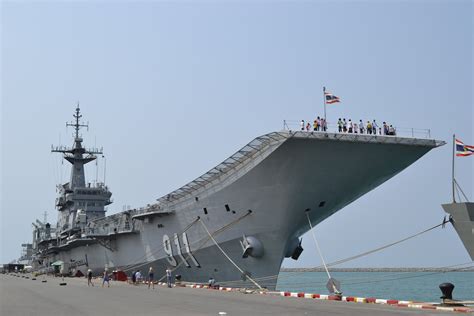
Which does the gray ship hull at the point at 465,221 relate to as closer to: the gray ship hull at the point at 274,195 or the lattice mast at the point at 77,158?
the gray ship hull at the point at 274,195

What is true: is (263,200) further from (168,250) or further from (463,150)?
(463,150)

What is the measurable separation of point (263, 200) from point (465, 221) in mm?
8487

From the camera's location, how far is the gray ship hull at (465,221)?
14641mm

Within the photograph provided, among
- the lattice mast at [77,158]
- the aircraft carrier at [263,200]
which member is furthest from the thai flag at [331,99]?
the lattice mast at [77,158]

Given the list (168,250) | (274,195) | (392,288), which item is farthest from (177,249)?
(392,288)

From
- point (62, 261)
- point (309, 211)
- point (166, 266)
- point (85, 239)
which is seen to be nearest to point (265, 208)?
point (309, 211)

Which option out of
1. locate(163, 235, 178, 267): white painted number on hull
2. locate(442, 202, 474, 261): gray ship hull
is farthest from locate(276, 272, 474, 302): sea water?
locate(163, 235, 178, 267): white painted number on hull

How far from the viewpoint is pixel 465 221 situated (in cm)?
1476

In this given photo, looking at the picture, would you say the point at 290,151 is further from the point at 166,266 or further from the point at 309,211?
the point at 166,266

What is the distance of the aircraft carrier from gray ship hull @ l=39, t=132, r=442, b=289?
4 centimetres

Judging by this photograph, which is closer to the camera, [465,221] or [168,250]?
[465,221]

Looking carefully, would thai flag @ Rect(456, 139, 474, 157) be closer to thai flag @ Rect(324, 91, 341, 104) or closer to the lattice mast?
thai flag @ Rect(324, 91, 341, 104)

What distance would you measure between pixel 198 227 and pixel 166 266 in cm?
353

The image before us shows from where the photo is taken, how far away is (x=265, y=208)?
2152 centimetres
